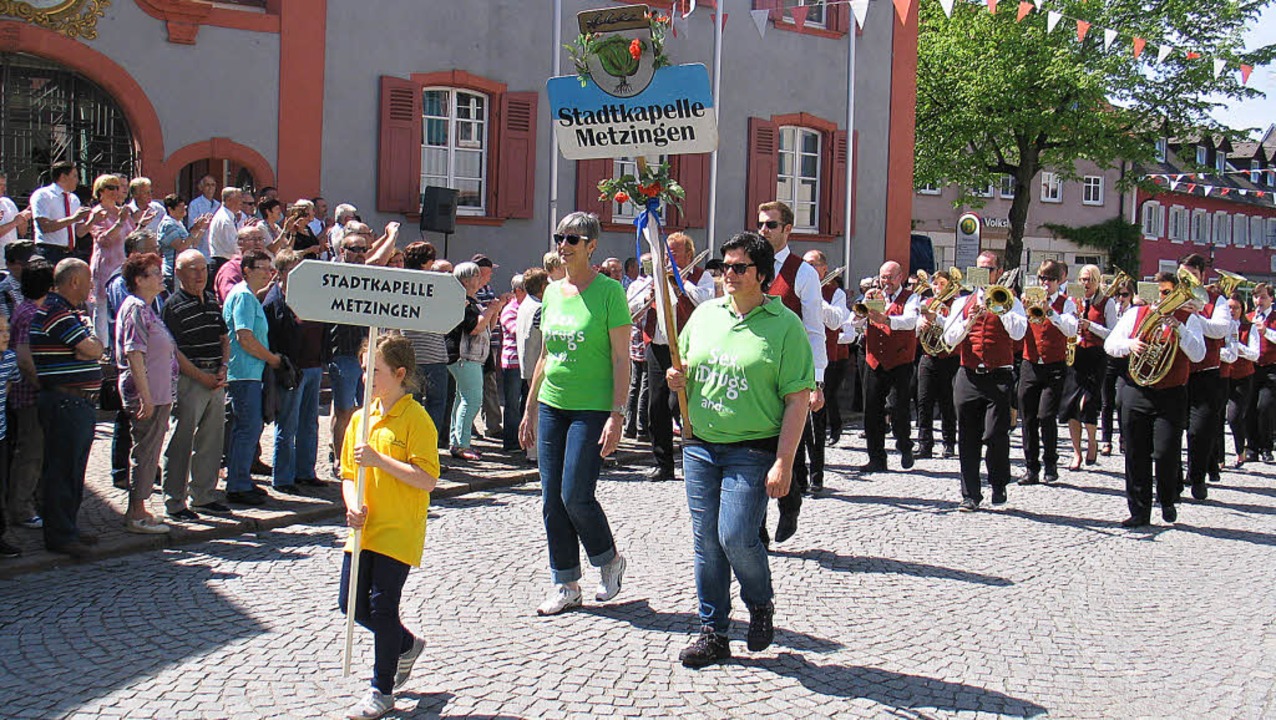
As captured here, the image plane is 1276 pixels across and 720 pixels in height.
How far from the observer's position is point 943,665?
18.7ft

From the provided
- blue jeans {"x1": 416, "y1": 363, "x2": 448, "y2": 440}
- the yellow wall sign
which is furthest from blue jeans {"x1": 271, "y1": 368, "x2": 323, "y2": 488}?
the yellow wall sign

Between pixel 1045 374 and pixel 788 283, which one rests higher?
pixel 788 283

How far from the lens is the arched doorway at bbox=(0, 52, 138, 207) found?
15.0 meters

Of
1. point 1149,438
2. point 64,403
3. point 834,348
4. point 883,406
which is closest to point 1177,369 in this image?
point 1149,438

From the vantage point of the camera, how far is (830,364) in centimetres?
1296

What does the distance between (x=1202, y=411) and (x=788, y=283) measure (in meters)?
4.53

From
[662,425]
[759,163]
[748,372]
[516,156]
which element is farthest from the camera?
[759,163]

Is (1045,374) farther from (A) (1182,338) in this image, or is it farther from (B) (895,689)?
Answer: (B) (895,689)

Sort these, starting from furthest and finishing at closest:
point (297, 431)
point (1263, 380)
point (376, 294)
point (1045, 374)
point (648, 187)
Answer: point (1263, 380) → point (1045, 374) → point (297, 431) → point (648, 187) → point (376, 294)

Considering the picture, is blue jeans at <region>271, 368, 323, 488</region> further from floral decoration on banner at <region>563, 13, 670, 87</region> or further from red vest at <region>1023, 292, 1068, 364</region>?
red vest at <region>1023, 292, 1068, 364</region>

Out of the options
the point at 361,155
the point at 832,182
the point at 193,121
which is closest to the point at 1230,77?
the point at 832,182

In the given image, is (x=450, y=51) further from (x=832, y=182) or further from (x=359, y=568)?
(x=359, y=568)

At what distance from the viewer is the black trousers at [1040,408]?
11.2 meters

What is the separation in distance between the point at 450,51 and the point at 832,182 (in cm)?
814
